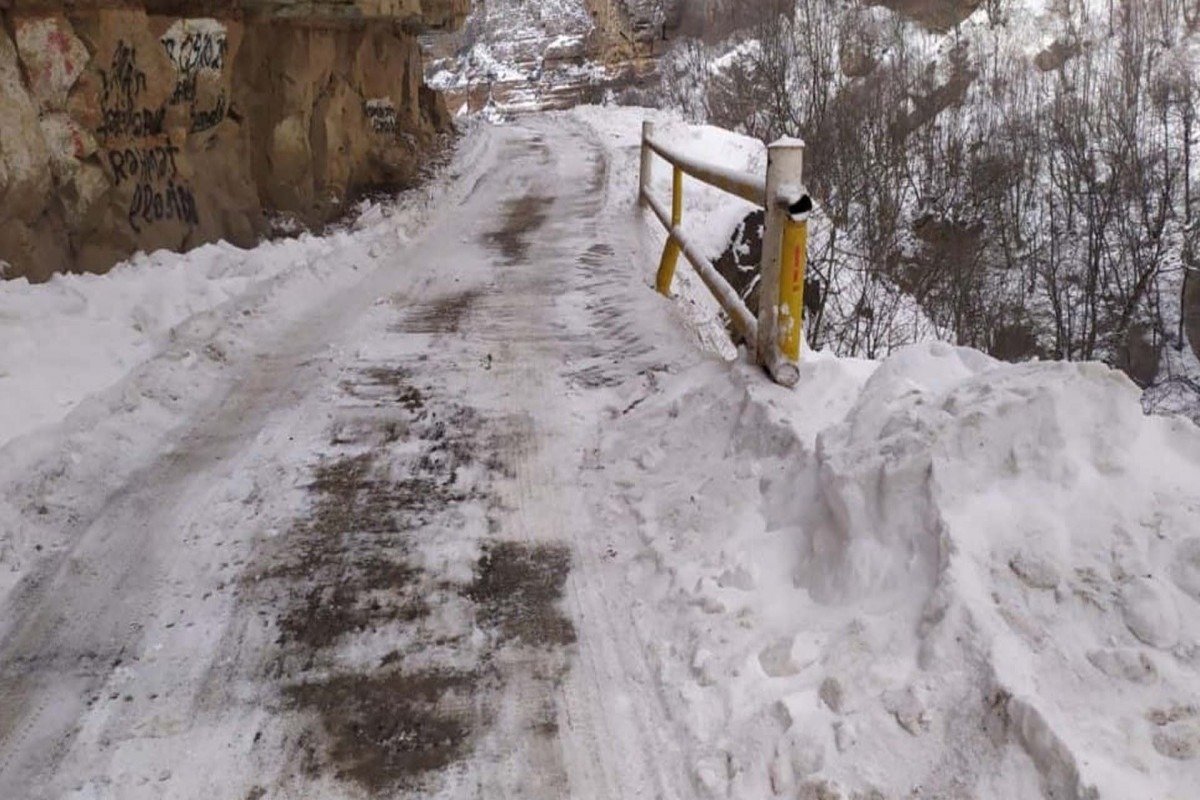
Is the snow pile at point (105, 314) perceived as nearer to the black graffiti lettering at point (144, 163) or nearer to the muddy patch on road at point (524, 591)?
the black graffiti lettering at point (144, 163)

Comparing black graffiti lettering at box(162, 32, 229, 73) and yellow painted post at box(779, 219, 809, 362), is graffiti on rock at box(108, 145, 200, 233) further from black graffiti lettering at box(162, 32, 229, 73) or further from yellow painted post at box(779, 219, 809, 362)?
yellow painted post at box(779, 219, 809, 362)

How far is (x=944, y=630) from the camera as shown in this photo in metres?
2.61

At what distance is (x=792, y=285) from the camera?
4477 mm

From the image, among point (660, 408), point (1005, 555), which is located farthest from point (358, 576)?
point (1005, 555)

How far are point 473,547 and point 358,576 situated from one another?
0.47 m

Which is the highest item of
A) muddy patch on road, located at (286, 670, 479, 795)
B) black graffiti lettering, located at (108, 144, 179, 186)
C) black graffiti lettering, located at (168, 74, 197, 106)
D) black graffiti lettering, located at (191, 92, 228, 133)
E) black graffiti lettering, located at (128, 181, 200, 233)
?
black graffiti lettering, located at (168, 74, 197, 106)

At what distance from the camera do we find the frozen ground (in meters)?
2.47

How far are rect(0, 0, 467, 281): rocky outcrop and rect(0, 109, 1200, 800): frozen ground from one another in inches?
80.7

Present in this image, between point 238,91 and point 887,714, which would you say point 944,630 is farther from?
point 238,91

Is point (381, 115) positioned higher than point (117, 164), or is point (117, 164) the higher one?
point (381, 115)

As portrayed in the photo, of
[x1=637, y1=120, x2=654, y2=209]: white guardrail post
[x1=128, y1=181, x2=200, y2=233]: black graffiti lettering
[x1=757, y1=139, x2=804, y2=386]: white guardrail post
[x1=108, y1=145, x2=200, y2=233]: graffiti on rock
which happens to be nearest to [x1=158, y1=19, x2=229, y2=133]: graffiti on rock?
[x1=108, y1=145, x2=200, y2=233]: graffiti on rock

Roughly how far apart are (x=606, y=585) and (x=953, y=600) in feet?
4.48

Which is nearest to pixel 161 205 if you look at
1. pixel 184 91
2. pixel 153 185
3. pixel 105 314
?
pixel 153 185

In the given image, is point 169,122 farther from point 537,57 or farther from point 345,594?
point 537,57
